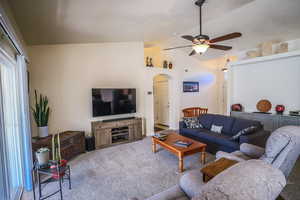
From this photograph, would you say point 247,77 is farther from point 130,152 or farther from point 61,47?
point 61,47

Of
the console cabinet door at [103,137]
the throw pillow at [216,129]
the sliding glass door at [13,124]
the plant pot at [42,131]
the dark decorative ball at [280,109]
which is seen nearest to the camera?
the sliding glass door at [13,124]

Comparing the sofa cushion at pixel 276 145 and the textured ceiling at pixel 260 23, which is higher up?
the textured ceiling at pixel 260 23

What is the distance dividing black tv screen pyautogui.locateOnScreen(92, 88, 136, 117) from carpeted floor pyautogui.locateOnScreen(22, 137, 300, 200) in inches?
44.8

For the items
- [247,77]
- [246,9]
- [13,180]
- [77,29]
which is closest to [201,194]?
[13,180]

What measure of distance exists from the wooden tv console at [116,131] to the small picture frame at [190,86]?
284cm

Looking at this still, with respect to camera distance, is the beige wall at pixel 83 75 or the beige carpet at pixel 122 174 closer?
the beige carpet at pixel 122 174

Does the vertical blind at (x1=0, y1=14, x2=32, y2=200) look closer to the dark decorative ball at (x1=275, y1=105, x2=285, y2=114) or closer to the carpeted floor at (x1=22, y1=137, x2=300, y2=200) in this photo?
the carpeted floor at (x1=22, y1=137, x2=300, y2=200)

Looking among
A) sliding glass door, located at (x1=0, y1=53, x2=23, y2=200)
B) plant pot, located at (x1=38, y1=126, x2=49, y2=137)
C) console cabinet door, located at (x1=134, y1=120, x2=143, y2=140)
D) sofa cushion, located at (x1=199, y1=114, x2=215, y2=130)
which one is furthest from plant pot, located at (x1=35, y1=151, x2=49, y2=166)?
sofa cushion, located at (x1=199, y1=114, x2=215, y2=130)

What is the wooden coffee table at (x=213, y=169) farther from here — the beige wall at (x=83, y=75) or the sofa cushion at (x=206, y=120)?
the beige wall at (x=83, y=75)

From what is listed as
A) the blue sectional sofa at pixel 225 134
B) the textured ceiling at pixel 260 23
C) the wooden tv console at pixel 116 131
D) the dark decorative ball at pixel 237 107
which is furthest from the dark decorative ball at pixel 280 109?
the wooden tv console at pixel 116 131

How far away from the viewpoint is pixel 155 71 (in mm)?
5684

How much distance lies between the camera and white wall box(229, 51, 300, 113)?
4.39 metres

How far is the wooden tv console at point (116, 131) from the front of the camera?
14.0ft

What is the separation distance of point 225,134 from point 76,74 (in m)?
4.27
